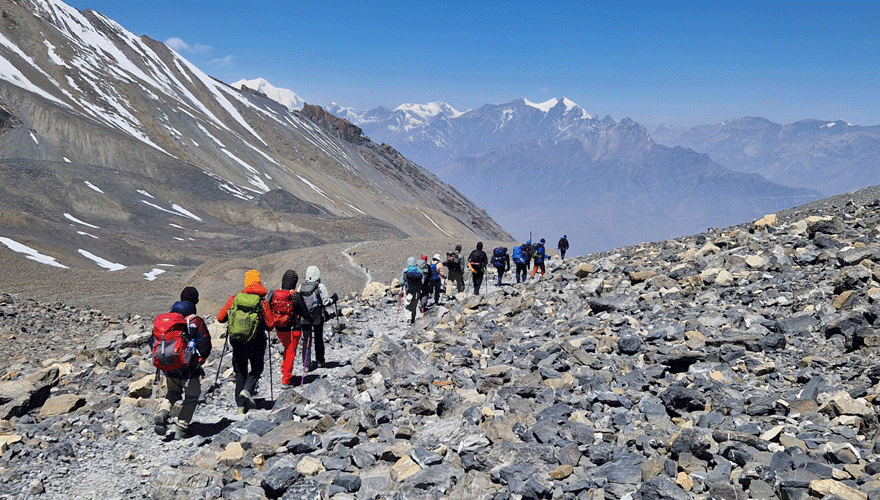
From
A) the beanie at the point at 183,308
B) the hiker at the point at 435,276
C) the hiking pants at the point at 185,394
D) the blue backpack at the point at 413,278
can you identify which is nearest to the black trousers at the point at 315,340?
the hiking pants at the point at 185,394

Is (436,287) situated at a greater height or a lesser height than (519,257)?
lesser


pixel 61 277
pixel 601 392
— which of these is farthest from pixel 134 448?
pixel 61 277

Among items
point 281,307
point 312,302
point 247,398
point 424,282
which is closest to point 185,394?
point 247,398

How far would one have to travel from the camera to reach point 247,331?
29.9 feet

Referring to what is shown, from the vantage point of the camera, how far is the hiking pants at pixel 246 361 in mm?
9312

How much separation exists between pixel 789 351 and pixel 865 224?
821cm

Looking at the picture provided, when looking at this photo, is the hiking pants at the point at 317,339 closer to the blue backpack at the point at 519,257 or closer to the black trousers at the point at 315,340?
the black trousers at the point at 315,340

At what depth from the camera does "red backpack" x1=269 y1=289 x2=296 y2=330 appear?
10.3 meters

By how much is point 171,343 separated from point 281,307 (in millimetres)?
2319

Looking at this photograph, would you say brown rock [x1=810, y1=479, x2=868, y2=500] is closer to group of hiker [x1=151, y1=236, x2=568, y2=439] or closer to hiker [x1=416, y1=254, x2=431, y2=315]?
group of hiker [x1=151, y1=236, x2=568, y2=439]

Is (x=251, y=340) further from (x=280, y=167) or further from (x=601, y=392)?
(x=280, y=167)

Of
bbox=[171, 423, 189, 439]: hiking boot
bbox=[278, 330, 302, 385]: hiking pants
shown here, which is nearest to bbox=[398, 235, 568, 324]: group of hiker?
bbox=[278, 330, 302, 385]: hiking pants

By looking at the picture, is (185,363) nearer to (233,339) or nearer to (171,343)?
(171,343)

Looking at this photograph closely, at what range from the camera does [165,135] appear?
97250mm
